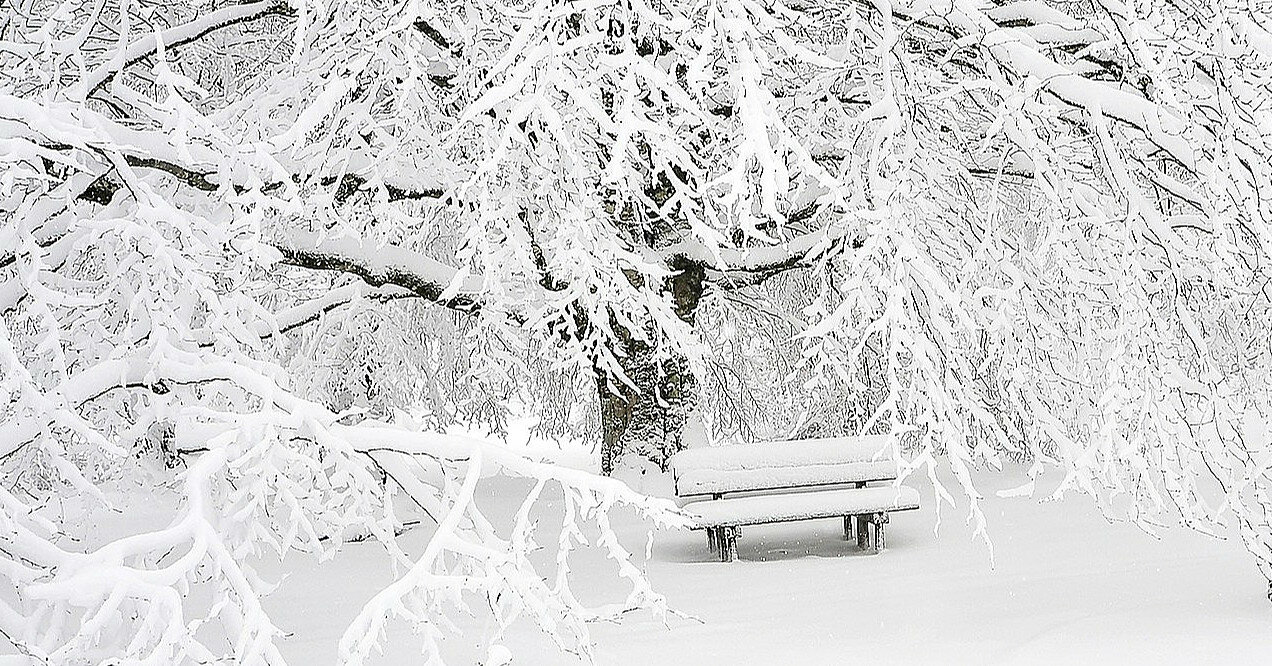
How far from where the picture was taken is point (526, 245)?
210 inches

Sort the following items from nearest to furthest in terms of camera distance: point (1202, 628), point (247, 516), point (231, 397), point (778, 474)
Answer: point (247, 516)
point (231, 397)
point (1202, 628)
point (778, 474)

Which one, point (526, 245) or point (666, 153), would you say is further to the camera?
point (526, 245)

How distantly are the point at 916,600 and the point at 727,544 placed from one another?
4.93 ft

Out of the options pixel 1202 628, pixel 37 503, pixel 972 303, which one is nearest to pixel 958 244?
pixel 972 303

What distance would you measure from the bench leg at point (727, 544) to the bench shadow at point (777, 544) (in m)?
0.07

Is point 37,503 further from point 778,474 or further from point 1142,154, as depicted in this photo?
point 1142,154

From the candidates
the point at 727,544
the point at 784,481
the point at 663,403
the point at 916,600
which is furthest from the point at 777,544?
the point at 916,600

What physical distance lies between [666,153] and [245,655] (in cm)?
238

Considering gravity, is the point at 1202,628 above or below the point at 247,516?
below

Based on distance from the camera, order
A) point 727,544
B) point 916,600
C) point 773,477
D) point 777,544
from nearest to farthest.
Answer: point 916,600
point 727,544
point 773,477
point 777,544

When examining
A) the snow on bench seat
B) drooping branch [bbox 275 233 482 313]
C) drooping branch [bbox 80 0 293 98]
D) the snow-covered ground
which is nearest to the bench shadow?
the snow-covered ground

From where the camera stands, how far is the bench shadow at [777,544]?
744 centimetres

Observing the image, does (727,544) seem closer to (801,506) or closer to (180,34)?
(801,506)

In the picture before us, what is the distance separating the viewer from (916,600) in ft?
19.7
